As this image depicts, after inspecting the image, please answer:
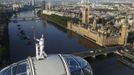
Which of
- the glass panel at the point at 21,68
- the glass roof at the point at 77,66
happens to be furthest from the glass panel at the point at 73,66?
the glass panel at the point at 21,68

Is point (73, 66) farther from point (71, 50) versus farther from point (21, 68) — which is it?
point (71, 50)

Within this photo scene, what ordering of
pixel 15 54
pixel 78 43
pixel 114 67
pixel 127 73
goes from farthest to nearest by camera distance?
pixel 78 43, pixel 15 54, pixel 114 67, pixel 127 73

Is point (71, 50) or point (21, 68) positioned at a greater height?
point (21, 68)

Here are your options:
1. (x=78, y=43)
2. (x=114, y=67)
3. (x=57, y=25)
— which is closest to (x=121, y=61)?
(x=114, y=67)

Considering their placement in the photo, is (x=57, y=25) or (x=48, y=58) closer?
(x=48, y=58)

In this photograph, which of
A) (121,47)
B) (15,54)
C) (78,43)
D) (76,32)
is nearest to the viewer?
(15,54)

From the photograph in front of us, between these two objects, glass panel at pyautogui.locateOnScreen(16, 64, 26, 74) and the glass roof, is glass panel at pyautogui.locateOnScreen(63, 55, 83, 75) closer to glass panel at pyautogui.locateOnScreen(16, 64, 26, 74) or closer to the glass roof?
the glass roof

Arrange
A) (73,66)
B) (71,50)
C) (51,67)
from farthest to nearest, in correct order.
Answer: (71,50), (73,66), (51,67)

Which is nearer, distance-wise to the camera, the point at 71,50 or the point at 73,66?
the point at 73,66

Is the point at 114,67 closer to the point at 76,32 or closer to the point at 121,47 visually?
the point at 121,47

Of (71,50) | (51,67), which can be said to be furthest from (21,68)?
(71,50)

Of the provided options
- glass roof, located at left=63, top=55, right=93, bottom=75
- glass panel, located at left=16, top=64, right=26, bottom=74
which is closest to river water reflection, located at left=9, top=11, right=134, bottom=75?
glass roof, located at left=63, top=55, right=93, bottom=75
